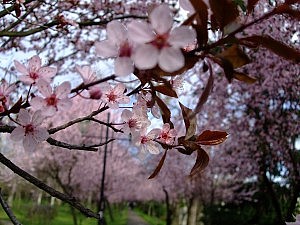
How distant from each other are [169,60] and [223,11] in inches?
7.8

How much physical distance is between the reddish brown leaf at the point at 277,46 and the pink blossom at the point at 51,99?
0.36m

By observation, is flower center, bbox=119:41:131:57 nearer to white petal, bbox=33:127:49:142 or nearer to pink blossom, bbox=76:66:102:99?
pink blossom, bbox=76:66:102:99

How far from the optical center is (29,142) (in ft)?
3.22

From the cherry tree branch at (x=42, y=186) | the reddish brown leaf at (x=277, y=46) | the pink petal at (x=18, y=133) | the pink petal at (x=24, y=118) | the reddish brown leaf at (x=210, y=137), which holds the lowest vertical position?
the cherry tree branch at (x=42, y=186)

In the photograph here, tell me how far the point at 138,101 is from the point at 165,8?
0.49 metres

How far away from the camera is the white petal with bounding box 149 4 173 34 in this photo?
0.70m

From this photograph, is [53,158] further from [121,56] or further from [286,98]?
[121,56]

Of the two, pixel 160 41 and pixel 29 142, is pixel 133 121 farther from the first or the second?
pixel 160 41

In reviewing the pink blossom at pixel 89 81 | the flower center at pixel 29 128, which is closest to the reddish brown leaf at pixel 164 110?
the pink blossom at pixel 89 81

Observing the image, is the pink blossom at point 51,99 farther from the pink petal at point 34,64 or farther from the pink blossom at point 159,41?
the pink blossom at point 159,41

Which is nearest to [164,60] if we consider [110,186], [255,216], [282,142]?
[282,142]

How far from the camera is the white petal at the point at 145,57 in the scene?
27.1 inches

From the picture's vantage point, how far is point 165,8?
694mm

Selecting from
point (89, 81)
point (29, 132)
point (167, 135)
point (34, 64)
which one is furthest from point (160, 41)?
point (167, 135)
